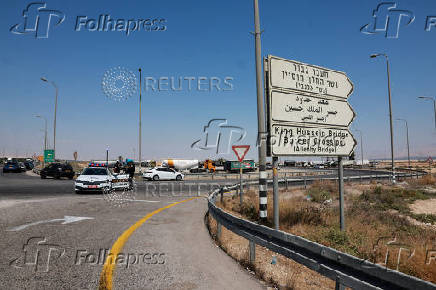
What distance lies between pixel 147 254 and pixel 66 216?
5549 mm

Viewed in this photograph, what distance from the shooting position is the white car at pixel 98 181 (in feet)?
56.1

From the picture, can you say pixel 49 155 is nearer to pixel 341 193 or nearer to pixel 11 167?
pixel 11 167

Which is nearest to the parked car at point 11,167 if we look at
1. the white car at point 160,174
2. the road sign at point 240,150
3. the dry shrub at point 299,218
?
the white car at point 160,174

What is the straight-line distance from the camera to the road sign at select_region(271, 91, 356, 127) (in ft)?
27.1

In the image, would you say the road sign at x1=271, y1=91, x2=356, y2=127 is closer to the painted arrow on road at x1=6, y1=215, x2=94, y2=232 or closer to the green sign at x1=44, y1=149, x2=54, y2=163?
the painted arrow on road at x1=6, y1=215, x2=94, y2=232

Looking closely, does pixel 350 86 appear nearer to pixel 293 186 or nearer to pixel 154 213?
pixel 154 213

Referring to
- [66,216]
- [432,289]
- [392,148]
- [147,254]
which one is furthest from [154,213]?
[392,148]

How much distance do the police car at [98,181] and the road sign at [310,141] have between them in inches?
504

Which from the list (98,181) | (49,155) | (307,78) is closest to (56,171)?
(49,155)

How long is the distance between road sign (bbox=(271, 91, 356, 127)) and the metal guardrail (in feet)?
13.0

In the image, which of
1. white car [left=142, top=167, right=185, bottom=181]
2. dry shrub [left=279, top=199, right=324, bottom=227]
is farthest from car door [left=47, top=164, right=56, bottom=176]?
dry shrub [left=279, top=199, right=324, bottom=227]

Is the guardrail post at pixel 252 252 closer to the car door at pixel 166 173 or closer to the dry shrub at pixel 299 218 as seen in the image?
the dry shrub at pixel 299 218

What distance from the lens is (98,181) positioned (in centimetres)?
1722

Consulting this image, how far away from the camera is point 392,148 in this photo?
78.7 ft
